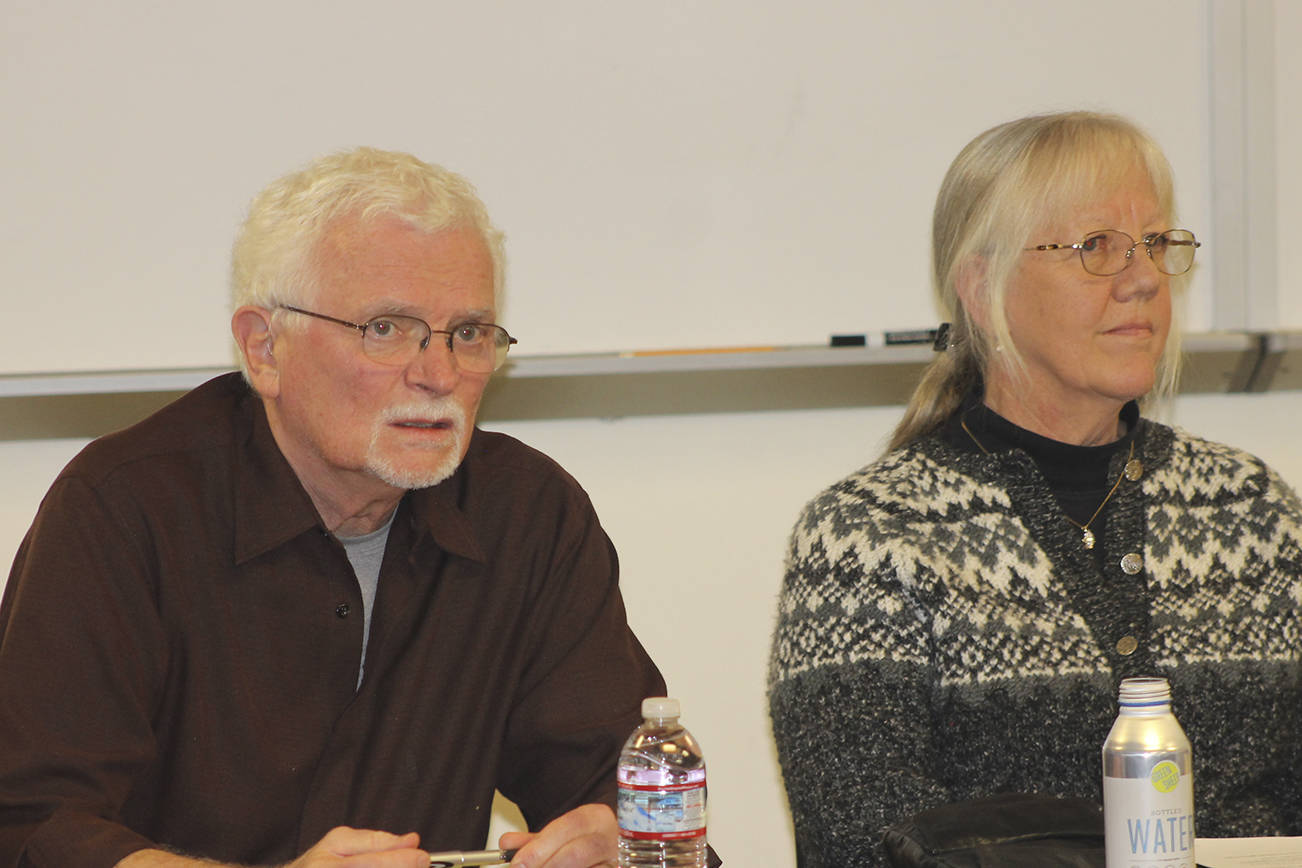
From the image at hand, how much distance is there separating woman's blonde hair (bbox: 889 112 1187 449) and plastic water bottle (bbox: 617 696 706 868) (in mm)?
875

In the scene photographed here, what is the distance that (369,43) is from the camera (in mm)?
2695

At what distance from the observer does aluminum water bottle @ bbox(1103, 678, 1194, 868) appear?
1.28 meters

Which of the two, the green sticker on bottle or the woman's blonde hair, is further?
the woman's blonde hair

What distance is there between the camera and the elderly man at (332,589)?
71.7 inches

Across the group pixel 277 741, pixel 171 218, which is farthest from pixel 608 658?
pixel 171 218

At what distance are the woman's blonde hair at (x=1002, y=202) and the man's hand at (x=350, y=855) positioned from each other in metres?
1.17

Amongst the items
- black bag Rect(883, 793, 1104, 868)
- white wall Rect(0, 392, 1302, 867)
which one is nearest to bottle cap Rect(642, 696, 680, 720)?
black bag Rect(883, 793, 1104, 868)

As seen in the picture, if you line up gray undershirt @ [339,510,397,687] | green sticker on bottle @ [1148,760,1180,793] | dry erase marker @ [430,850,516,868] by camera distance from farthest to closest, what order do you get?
gray undershirt @ [339,510,397,687]
dry erase marker @ [430,850,516,868]
green sticker on bottle @ [1148,760,1180,793]

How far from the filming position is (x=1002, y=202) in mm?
2283

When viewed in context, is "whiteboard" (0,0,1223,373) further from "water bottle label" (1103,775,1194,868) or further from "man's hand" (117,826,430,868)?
"water bottle label" (1103,775,1194,868)

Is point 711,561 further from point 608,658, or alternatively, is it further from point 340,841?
point 340,841

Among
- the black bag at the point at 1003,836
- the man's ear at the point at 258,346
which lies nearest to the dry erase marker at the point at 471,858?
the black bag at the point at 1003,836

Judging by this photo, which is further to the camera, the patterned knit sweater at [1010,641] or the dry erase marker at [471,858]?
the patterned knit sweater at [1010,641]

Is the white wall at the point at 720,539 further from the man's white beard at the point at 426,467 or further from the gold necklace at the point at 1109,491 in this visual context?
the man's white beard at the point at 426,467
